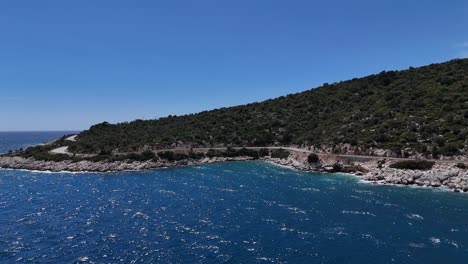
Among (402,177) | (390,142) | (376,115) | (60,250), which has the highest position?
(376,115)

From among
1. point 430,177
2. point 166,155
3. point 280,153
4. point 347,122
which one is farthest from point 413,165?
point 166,155

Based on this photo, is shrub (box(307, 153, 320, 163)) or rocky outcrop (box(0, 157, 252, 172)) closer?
shrub (box(307, 153, 320, 163))

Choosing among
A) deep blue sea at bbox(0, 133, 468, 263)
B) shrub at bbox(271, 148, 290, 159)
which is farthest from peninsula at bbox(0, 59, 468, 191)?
deep blue sea at bbox(0, 133, 468, 263)

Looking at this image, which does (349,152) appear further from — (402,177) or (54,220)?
(54,220)

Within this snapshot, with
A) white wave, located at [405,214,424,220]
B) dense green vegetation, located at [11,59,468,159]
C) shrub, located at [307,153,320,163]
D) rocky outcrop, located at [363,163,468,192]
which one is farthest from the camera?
shrub, located at [307,153,320,163]

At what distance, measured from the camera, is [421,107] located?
3349 inches

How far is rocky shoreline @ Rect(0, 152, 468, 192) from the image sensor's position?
53.8m

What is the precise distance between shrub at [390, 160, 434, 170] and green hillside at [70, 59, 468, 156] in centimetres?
448

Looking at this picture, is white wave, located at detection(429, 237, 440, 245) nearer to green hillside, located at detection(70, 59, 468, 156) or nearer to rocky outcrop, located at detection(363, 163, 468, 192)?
rocky outcrop, located at detection(363, 163, 468, 192)

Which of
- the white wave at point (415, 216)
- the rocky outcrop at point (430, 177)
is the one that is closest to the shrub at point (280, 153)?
the rocky outcrop at point (430, 177)

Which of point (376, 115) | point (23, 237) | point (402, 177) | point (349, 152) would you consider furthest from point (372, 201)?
point (376, 115)

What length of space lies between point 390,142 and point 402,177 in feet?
54.5

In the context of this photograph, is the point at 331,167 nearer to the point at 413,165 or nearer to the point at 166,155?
the point at 413,165

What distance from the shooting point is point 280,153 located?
287ft
